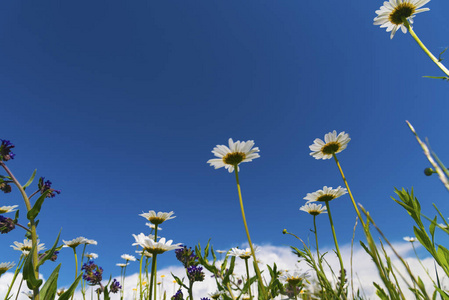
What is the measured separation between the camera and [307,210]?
3217 millimetres

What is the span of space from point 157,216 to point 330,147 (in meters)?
2.01

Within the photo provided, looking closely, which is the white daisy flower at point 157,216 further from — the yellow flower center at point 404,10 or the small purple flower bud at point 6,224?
the yellow flower center at point 404,10

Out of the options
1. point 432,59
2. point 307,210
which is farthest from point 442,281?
point 307,210

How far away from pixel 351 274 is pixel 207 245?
123 centimetres

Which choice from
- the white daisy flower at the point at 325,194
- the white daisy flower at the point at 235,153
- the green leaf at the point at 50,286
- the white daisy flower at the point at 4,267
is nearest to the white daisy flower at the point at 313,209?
the white daisy flower at the point at 325,194

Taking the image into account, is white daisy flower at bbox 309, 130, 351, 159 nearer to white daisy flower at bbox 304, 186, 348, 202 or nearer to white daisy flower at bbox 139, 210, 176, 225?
white daisy flower at bbox 304, 186, 348, 202

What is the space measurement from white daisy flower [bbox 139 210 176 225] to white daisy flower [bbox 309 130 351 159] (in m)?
1.73

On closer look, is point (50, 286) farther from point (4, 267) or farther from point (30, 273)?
point (4, 267)

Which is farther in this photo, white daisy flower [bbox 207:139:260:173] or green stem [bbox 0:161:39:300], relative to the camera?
white daisy flower [bbox 207:139:260:173]

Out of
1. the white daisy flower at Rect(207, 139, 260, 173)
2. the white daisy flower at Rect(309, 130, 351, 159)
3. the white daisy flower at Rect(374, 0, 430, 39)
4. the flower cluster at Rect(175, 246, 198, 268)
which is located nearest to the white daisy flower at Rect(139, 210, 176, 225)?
the flower cluster at Rect(175, 246, 198, 268)

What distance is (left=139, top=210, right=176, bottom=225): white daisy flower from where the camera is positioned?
2.80 meters

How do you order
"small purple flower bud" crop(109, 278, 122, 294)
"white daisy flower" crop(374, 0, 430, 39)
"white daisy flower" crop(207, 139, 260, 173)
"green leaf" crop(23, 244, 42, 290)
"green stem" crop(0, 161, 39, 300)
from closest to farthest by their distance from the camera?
"green leaf" crop(23, 244, 42, 290) < "green stem" crop(0, 161, 39, 300) < "white daisy flower" crop(207, 139, 260, 173) < "white daisy flower" crop(374, 0, 430, 39) < "small purple flower bud" crop(109, 278, 122, 294)

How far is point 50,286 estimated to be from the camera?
142cm

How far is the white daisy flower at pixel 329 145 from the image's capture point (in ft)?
8.79
